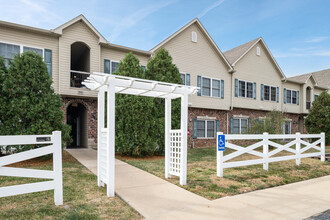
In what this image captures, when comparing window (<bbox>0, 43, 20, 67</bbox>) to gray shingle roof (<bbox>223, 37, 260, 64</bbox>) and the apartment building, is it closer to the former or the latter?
the apartment building

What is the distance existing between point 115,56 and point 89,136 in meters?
4.88

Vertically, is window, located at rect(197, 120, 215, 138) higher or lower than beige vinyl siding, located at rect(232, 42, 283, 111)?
lower

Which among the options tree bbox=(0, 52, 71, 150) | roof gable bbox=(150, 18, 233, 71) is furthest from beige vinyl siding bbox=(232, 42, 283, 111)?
tree bbox=(0, 52, 71, 150)

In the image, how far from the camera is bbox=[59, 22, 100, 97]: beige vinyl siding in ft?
39.0

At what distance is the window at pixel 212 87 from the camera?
16484mm

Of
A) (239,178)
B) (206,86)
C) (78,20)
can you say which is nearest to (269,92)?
(206,86)

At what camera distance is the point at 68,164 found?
8.41 metres

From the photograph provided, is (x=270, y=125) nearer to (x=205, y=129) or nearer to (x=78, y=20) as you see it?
(x=205, y=129)

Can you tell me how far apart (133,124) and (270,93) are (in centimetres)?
1455

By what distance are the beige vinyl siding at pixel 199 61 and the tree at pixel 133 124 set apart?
Answer: 570 cm

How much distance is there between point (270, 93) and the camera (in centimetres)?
2002

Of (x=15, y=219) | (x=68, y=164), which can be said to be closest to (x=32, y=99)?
(x=68, y=164)

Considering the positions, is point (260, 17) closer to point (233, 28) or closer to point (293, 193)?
point (233, 28)

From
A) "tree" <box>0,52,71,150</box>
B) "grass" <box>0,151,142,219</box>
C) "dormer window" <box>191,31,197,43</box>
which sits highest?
"dormer window" <box>191,31,197,43</box>
